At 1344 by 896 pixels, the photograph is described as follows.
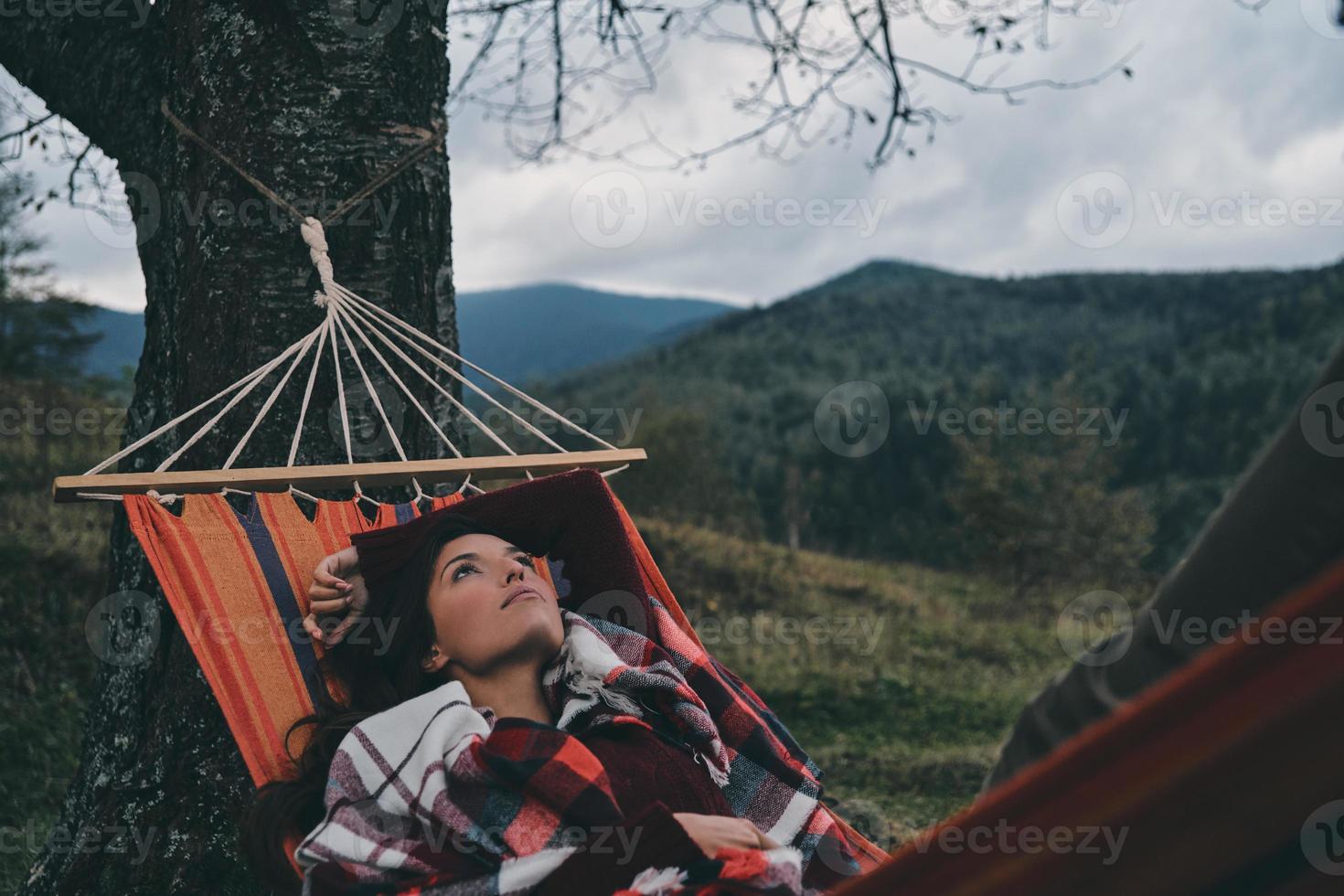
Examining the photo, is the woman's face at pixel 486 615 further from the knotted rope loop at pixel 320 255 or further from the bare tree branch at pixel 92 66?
the bare tree branch at pixel 92 66

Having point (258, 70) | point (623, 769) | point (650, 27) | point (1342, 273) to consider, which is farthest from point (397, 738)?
point (1342, 273)

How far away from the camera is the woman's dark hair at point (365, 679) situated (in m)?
1.64

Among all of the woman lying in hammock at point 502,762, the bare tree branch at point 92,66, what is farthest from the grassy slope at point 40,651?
the bare tree branch at point 92,66

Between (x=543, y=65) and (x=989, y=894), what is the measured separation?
14.6 ft

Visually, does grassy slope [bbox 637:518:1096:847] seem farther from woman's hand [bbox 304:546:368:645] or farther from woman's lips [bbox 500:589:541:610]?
woman's hand [bbox 304:546:368:645]

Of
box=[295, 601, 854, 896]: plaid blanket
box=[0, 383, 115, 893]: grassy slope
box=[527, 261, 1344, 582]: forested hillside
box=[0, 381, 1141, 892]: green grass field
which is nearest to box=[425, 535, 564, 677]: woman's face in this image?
box=[295, 601, 854, 896]: plaid blanket

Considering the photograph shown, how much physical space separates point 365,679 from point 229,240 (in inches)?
51.5

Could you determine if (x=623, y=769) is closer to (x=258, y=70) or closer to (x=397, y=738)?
(x=397, y=738)

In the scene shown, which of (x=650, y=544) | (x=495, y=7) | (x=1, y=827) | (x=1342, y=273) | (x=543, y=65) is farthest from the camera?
(x=1342, y=273)

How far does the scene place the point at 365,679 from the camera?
1888 mm

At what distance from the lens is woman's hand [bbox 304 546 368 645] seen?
192 cm

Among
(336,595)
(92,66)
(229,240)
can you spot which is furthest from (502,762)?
(92,66)

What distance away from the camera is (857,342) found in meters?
37.3

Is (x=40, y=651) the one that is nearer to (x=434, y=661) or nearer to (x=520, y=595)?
(x=434, y=661)
